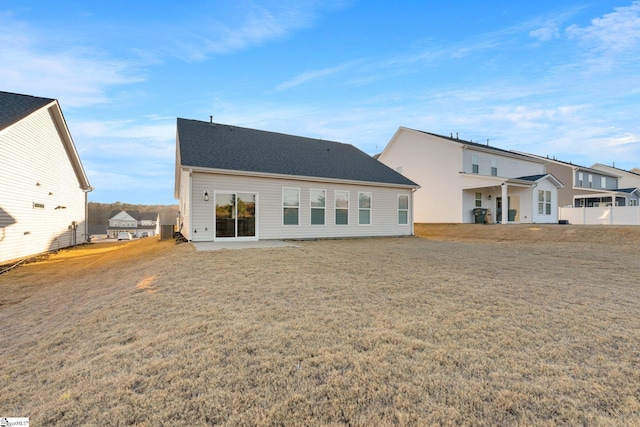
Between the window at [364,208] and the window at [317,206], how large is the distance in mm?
2038

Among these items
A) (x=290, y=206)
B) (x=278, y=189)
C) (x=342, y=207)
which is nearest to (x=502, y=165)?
(x=342, y=207)

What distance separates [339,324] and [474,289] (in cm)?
281

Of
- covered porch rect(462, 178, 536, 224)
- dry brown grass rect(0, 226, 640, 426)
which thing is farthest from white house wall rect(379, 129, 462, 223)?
dry brown grass rect(0, 226, 640, 426)

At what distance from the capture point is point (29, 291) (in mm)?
6562

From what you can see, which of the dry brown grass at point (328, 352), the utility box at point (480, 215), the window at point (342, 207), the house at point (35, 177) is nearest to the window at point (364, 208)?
the window at point (342, 207)

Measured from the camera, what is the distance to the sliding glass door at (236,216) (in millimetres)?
11625

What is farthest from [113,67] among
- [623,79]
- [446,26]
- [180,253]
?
[623,79]

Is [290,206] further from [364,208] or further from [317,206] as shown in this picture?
[364,208]

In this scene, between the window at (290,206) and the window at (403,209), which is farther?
the window at (403,209)

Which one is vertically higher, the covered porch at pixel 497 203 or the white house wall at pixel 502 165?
the white house wall at pixel 502 165

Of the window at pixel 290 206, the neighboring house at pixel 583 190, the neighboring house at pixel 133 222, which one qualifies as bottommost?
the neighboring house at pixel 133 222

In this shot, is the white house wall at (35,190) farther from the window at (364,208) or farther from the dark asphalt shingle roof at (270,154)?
the window at (364,208)

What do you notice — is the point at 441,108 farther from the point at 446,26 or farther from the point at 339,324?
the point at 339,324

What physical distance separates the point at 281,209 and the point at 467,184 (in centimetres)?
1327
